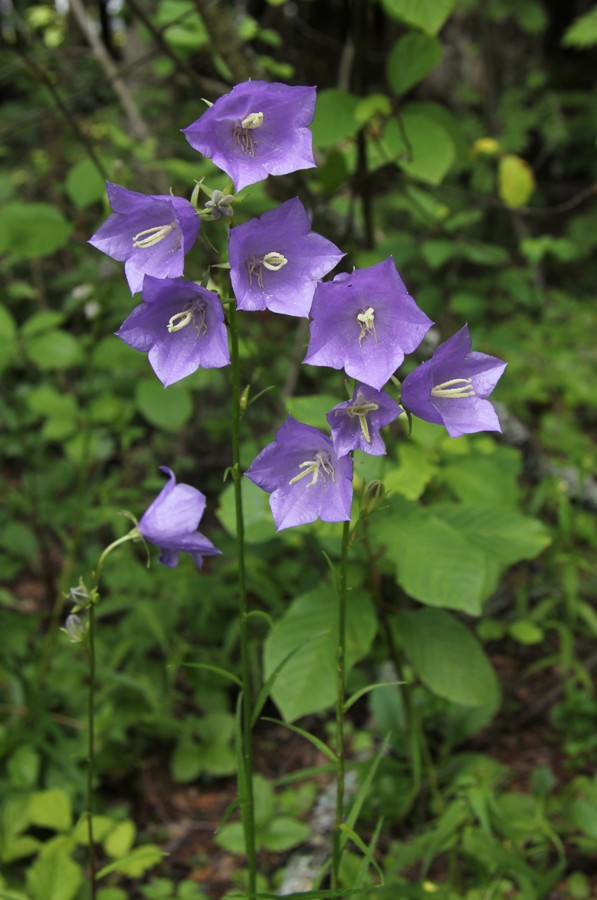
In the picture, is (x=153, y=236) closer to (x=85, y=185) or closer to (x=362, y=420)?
(x=362, y=420)

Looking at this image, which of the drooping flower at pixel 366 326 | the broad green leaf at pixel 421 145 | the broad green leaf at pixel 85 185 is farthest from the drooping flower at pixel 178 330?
the broad green leaf at pixel 85 185

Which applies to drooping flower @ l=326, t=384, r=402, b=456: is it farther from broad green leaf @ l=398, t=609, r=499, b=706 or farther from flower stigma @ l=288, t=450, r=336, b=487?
broad green leaf @ l=398, t=609, r=499, b=706

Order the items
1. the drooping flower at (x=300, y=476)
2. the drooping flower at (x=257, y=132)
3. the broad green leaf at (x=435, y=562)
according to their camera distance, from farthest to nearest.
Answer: the broad green leaf at (x=435, y=562), the drooping flower at (x=300, y=476), the drooping flower at (x=257, y=132)

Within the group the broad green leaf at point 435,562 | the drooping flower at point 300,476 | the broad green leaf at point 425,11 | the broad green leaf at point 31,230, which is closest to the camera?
the drooping flower at point 300,476

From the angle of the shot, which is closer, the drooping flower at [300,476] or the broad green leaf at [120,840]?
the drooping flower at [300,476]

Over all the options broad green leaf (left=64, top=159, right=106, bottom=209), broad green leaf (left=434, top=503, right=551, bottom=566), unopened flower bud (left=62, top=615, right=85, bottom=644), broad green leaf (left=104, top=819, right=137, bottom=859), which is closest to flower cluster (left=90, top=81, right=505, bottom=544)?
unopened flower bud (left=62, top=615, right=85, bottom=644)

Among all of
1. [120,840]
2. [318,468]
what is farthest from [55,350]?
[318,468]

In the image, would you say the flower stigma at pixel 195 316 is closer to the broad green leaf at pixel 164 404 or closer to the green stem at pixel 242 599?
the green stem at pixel 242 599
